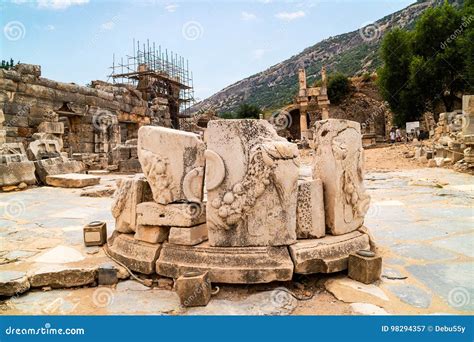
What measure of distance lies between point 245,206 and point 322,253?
0.72 m

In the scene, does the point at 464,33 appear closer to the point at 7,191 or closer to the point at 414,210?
the point at 414,210

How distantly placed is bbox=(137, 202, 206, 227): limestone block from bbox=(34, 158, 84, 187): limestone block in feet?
18.7

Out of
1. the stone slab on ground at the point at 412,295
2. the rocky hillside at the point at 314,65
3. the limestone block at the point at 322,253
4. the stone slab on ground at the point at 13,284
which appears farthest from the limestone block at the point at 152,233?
the rocky hillside at the point at 314,65

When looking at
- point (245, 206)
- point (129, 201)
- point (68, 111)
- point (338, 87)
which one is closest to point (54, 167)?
point (68, 111)

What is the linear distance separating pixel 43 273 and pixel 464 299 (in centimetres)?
312

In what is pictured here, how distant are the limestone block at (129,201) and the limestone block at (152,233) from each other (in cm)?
14

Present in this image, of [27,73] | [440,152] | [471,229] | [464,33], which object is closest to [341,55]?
[464,33]

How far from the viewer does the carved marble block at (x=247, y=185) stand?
257 centimetres

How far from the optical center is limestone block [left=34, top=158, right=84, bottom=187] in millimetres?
7887

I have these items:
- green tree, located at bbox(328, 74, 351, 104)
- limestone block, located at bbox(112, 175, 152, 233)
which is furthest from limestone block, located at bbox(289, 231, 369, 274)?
green tree, located at bbox(328, 74, 351, 104)

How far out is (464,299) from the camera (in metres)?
2.28

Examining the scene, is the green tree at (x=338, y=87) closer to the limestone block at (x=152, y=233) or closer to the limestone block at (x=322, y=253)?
the limestone block at (x=322, y=253)

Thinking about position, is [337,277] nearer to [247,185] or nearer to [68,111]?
[247,185]

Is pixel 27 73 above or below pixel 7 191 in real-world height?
above
